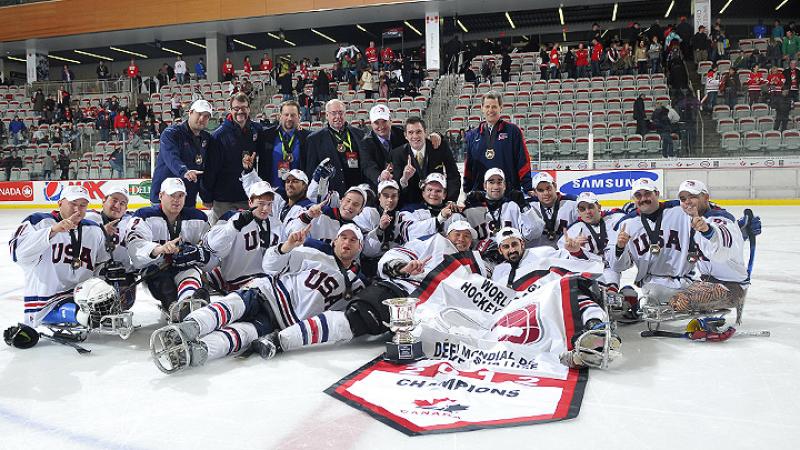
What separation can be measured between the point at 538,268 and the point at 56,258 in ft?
9.99

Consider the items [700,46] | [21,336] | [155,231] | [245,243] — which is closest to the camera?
[21,336]

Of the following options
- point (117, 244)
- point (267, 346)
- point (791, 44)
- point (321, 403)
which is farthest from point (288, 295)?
point (791, 44)

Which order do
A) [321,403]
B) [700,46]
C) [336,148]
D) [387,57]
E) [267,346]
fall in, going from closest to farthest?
[321,403], [267,346], [336,148], [700,46], [387,57]

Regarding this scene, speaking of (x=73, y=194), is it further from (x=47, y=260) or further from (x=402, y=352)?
(x=402, y=352)

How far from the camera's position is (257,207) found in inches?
178

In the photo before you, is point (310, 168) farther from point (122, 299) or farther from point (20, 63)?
point (20, 63)

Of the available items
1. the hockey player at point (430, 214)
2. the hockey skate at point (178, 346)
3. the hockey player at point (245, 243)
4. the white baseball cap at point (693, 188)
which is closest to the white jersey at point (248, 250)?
the hockey player at point (245, 243)

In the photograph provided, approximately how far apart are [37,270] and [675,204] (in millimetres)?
4313

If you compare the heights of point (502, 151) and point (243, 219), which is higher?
point (502, 151)

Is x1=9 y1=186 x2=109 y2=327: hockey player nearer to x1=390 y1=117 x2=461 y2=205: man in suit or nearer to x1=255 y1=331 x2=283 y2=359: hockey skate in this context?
x1=255 y1=331 x2=283 y2=359: hockey skate

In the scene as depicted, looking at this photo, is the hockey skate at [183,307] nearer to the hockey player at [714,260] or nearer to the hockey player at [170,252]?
the hockey player at [170,252]

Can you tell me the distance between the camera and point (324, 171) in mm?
5250

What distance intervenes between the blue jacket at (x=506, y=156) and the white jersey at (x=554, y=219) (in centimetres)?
27

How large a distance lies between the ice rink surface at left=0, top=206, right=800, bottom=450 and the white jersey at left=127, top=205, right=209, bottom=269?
56cm
